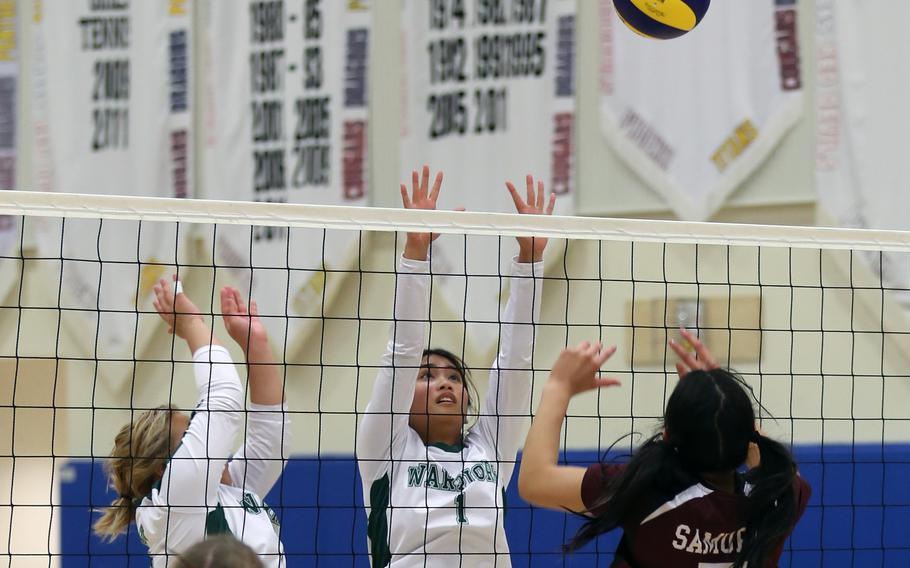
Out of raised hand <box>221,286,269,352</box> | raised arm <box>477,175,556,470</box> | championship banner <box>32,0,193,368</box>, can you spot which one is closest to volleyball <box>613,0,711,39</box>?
raised arm <box>477,175,556,470</box>

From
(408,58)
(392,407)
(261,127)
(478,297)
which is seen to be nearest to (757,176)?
(478,297)

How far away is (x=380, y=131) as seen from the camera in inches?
320

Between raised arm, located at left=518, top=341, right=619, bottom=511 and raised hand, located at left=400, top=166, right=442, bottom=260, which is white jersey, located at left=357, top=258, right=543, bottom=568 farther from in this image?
raised arm, located at left=518, top=341, right=619, bottom=511

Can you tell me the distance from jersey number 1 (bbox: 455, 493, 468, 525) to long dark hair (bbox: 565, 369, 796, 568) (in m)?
0.81

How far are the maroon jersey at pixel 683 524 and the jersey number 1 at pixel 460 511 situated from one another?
0.89m

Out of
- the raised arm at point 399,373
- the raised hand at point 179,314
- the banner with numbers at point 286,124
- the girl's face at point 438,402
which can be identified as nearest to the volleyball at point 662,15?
the raised arm at point 399,373

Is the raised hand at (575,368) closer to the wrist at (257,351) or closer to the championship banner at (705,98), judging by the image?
the wrist at (257,351)

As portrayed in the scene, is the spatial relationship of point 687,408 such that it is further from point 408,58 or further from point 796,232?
point 408,58

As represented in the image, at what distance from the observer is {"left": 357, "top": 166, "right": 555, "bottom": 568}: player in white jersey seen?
3.39 m

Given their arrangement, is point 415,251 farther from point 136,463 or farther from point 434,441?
point 136,463

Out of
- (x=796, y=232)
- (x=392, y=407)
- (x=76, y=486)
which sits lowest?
(x=76, y=486)

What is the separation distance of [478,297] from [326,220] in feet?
13.7

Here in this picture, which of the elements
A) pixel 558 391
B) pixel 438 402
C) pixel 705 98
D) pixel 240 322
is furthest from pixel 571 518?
pixel 558 391

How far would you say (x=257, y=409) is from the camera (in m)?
3.63
